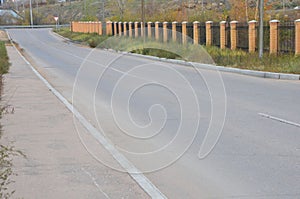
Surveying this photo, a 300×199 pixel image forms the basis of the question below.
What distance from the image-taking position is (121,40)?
1503 inches

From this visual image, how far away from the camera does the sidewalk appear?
5.74m

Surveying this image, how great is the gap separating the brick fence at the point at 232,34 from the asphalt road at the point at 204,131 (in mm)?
6946

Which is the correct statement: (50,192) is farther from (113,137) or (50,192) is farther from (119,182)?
(113,137)

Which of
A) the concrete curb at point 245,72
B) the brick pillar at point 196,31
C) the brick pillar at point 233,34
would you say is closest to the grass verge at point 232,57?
the concrete curb at point 245,72

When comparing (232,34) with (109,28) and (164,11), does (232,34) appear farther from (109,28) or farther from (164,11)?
(164,11)

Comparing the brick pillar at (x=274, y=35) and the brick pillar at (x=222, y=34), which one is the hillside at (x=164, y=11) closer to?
the brick pillar at (x=222, y=34)

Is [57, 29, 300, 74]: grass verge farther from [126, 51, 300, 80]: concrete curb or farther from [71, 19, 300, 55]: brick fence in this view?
[71, 19, 300, 55]: brick fence

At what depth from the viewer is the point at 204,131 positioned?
8.70m

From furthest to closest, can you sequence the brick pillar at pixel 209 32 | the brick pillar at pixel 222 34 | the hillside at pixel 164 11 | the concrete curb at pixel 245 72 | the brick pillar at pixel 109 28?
the brick pillar at pixel 109 28
the hillside at pixel 164 11
the brick pillar at pixel 209 32
the brick pillar at pixel 222 34
the concrete curb at pixel 245 72

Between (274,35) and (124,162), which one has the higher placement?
(274,35)

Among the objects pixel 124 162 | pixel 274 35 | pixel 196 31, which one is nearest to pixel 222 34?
pixel 196 31

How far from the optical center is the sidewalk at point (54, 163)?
5.74m

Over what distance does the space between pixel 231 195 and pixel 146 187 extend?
100 cm

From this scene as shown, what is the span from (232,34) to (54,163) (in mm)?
21287
